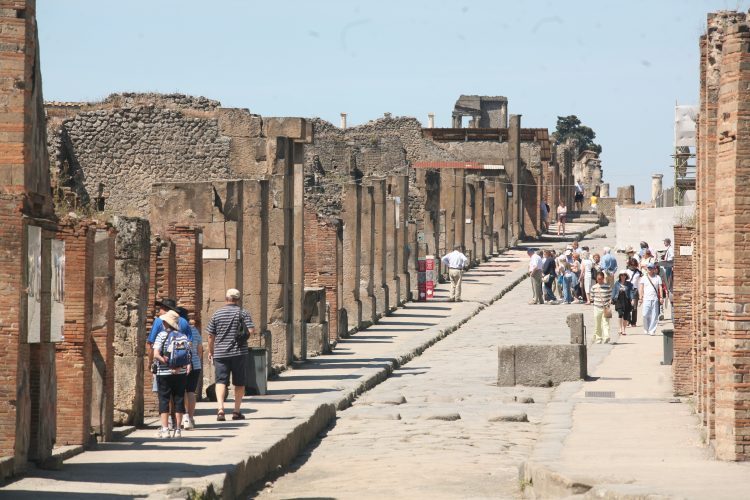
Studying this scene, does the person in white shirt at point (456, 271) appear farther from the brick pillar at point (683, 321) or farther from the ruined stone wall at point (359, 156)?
the brick pillar at point (683, 321)

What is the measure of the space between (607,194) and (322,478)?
9046 centimetres

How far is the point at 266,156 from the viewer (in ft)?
88.9

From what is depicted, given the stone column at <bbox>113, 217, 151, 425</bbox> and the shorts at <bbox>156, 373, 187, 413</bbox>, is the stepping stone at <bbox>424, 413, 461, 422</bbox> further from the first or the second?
the shorts at <bbox>156, 373, 187, 413</bbox>

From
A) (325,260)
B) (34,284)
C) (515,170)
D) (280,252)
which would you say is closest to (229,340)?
(34,284)

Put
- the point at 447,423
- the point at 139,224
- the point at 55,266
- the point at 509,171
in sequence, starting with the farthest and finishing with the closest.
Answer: the point at 509,171 → the point at 447,423 → the point at 139,224 → the point at 55,266

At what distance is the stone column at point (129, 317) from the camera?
17.1 metres

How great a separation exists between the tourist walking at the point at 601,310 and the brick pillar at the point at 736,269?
14874 millimetres

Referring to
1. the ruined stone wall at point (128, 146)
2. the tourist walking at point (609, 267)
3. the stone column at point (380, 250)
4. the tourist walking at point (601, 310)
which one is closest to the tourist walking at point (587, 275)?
the tourist walking at point (609, 267)

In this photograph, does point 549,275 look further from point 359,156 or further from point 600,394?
point 359,156

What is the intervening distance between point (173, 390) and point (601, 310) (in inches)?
559

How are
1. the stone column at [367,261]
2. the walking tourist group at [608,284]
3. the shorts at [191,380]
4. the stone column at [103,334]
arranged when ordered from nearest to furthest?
the stone column at [103,334] < the shorts at [191,380] < the walking tourist group at [608,284] < the stone column at [367,261]

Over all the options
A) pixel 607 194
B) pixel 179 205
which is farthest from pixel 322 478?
pixel 607 194

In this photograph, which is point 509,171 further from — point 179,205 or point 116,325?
point 116,325

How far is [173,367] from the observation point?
16188 millimetres
